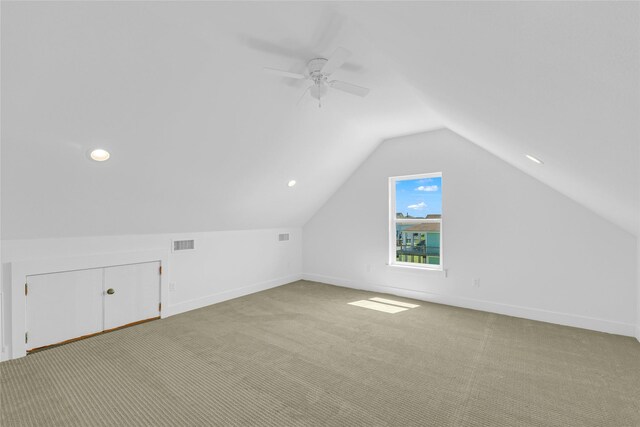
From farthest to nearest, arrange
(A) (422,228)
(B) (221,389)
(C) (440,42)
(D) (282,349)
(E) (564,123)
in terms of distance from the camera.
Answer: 1. (A) (422,228)
2. (D) (282,349)
3. (B) (221,389)
4. (E) (564,123)
5. (C) (440,42)

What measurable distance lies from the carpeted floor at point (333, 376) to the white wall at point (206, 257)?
2.08 feet

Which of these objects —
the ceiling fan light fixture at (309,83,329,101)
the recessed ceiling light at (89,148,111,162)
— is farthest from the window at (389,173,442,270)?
the recessed ceiling light at (89,148,111,162)

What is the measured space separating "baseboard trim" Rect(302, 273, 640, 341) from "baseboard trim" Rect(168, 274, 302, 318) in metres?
1.48

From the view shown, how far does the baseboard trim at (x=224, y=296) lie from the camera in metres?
4.45

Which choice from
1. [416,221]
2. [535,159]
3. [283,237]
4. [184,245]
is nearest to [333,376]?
[535,159]

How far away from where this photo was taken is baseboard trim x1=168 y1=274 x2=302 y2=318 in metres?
4.45

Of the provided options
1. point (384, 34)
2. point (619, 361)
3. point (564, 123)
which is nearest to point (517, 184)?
point (619, 361)

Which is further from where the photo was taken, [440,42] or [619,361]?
[619,361]

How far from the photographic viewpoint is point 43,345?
3.26m

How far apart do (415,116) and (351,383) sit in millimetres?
3400

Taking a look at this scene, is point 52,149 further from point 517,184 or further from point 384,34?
point 517,184

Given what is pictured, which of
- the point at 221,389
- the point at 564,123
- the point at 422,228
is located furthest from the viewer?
the point at 422,228

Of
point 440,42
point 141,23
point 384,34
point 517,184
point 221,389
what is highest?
point 141,23

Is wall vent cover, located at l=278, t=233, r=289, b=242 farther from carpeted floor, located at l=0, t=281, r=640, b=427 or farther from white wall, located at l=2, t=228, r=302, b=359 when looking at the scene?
carpeted floor, located at l=0, t=281, r=640, b=427
